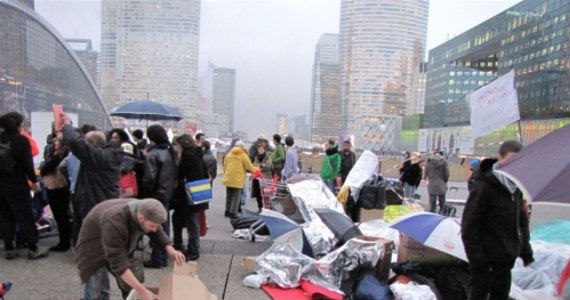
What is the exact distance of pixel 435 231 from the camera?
13.2 feet

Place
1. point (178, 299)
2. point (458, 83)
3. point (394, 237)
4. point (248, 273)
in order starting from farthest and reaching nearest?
1. point (458, 83)
2. point (394, 237)
3. point (248, 273)
4. point (178, 299)

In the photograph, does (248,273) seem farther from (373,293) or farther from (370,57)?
(370,57)

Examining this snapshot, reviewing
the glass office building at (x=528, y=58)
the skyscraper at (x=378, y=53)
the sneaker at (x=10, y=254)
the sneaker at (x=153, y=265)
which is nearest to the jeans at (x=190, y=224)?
the sneaker at (x=153, y=265)

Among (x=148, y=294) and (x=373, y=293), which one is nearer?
(x=148, y=294)

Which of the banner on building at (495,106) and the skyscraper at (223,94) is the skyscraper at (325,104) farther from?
the banner on building at (495,106)

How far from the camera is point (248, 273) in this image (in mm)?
4812

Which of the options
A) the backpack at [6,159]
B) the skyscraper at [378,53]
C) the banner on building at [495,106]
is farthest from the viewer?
the skyscraper at [378,53]

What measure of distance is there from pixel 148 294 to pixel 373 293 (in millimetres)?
2317

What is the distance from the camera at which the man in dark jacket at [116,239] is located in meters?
2.38

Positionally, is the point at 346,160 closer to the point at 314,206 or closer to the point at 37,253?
the point at 314,206

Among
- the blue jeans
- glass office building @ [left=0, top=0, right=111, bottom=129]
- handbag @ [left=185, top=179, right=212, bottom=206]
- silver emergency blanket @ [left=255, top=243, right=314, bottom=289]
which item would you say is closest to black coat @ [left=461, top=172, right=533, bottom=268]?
silver emergency blanket @ [left=255, top=243, right=314, bottom=289]

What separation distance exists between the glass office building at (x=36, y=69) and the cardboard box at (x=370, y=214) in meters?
48.2

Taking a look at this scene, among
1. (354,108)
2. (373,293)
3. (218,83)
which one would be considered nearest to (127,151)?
(373,293)

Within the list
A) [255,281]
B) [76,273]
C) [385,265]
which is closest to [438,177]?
[385,265]
